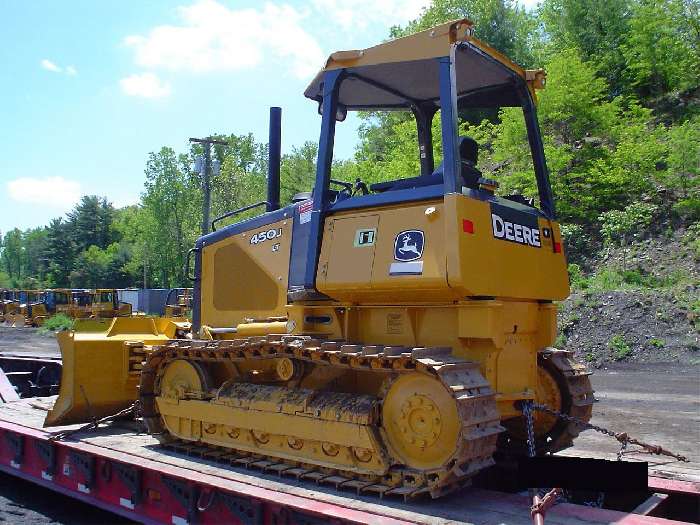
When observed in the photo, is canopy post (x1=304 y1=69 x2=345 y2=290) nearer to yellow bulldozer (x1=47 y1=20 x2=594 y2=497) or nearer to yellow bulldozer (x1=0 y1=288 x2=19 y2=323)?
yellow bulldozer (x1=47 y1=20 x2=594 y2=497)

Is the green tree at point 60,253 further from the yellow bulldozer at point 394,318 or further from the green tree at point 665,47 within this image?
the yellow bulldozer at point 394,318

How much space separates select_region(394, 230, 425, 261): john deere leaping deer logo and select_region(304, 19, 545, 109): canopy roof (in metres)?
1.36

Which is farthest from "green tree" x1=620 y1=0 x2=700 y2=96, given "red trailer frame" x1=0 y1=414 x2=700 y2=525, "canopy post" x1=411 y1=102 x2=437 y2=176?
"red trailer frame" x1=0 y1=414 x2=700 y2=525

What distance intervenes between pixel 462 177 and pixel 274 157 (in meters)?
2.40

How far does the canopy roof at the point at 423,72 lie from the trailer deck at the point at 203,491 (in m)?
3.24

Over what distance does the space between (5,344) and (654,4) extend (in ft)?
108

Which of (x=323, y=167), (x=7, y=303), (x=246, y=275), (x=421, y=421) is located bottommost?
(x=421, y=421)

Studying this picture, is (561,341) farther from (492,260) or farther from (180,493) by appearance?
(180,493)

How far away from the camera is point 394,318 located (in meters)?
5.31

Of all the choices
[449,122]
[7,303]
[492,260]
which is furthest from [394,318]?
[7,303]

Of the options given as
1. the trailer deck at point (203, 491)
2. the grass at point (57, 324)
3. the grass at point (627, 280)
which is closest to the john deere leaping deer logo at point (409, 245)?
the trailer deck at point (203, 491)

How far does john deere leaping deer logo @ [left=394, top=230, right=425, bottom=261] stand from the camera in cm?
485

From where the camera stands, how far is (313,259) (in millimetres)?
5516

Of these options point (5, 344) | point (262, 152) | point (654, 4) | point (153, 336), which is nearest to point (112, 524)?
point (153, 336)
